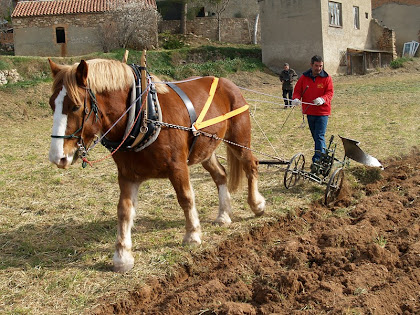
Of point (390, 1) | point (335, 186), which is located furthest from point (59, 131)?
point (390, 1)

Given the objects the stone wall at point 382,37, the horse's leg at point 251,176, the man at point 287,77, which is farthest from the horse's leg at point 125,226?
the stone wall at point 382,37

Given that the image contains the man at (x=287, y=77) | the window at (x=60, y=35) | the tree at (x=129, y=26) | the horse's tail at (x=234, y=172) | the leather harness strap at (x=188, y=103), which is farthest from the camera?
the window at (x=60, y=35)

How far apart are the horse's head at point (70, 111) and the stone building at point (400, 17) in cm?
3498

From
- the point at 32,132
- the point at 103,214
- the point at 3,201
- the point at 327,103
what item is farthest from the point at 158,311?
the point at 32,132

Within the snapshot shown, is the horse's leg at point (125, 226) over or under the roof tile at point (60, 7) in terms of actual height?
under

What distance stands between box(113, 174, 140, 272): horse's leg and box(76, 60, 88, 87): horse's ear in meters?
1.08

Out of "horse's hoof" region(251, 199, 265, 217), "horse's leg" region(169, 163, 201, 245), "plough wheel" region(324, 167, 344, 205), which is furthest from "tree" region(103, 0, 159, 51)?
"horse's leg" region(169, 163, 201, 245)

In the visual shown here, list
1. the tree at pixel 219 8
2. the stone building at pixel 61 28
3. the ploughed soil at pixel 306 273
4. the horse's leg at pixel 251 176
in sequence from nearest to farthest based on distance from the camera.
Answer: the ploughed soil at pixel 306 273
the horse's leg at pixel 251 176
the stone building at pixel 61 28
the tree at pixel 219 8

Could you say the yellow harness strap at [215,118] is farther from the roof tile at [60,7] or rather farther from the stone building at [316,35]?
the stone building at [316,35]

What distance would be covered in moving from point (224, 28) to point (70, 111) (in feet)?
111

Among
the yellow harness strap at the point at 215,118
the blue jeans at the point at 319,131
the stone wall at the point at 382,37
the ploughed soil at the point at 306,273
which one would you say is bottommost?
the ploughed soil at the point at 306,273

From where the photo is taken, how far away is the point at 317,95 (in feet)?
23.1

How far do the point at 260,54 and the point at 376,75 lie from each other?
302 inches

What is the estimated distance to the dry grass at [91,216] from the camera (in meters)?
3.99
